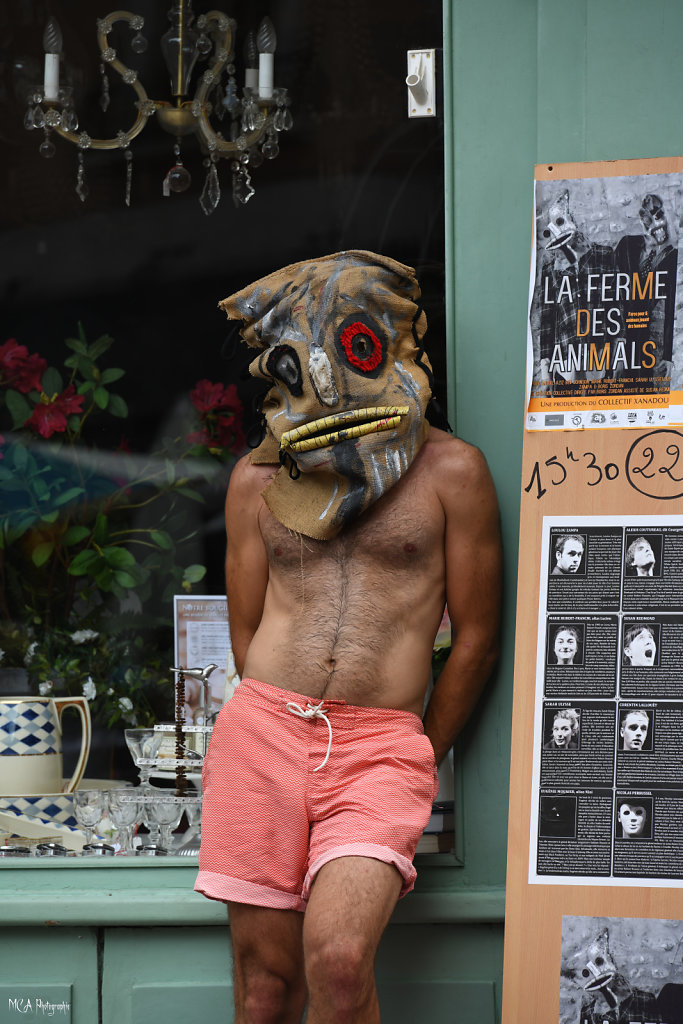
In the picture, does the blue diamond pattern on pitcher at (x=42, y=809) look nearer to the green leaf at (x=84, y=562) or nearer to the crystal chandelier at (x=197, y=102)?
the green leaf at (x=84, y=562)

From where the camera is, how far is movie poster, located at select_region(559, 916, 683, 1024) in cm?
229

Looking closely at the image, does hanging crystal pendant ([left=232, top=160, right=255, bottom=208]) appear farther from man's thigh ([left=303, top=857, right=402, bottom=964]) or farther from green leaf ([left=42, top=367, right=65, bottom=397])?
man's thigh ([left=303, top=857, right=402, bottom=964])

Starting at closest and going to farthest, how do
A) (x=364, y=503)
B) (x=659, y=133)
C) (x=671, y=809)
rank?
(x=671, y=809) < (x=364, y=503) < (x=659, y=133)

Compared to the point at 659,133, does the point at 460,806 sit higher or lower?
lower

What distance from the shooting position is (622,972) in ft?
7.54

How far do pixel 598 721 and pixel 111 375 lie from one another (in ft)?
6.10

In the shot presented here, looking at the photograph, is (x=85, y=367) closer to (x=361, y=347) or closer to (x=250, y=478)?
(x=250, y=478)

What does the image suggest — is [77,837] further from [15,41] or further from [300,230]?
[15,41]

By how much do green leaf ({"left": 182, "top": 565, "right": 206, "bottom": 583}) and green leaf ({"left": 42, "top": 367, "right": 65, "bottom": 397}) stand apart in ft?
2.23

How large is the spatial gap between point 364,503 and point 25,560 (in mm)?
1379

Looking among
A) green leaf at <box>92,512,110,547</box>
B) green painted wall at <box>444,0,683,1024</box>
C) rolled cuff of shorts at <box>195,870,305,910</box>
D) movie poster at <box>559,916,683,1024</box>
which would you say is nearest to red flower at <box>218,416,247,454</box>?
green leaf at <box>92,512,110,547</box>

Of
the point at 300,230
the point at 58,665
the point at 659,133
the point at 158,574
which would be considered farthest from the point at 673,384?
the point at 58,665

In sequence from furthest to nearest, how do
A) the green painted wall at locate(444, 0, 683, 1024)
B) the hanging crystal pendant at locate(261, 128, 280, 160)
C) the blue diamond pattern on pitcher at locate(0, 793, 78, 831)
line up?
the hanging crystal pendant at locate(261, 128, 280, 160)
the blue diamond pattern on pitcher at locate(0, 793, 78, 831)
the green painted wall at locate(444, 0, 683, 1024)

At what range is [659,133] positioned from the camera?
2.68 m
